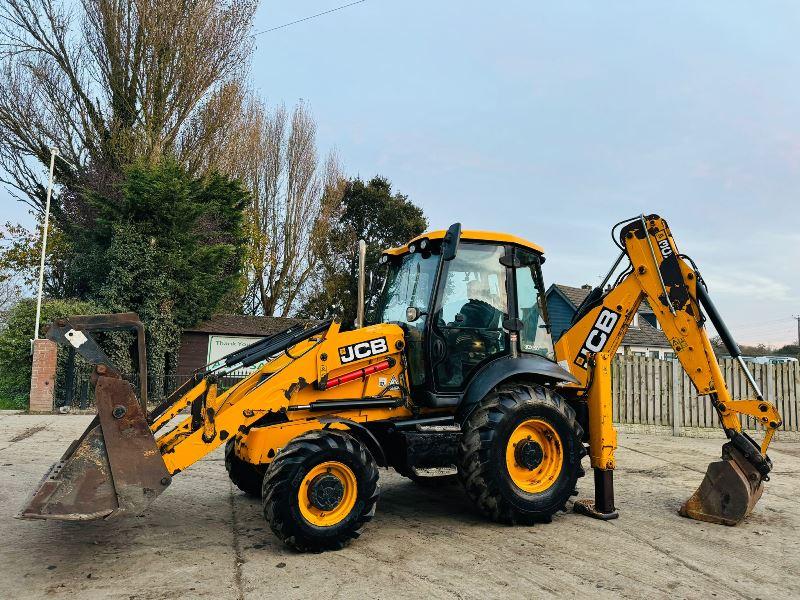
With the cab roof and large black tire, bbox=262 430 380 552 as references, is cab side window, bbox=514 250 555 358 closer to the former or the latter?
the cab roof

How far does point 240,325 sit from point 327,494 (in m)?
16.5

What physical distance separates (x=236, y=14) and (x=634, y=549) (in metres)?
20.1

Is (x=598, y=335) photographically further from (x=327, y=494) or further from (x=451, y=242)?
(x=327, y=494)

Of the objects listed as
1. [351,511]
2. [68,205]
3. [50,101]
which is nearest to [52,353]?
[68,205]

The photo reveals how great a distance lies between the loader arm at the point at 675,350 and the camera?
5.30m

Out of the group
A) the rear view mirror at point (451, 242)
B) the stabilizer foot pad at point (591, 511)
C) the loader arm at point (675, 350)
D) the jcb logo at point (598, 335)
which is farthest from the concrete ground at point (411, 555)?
the rear view mirror at point (451, 242)

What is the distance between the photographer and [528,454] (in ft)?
16.7

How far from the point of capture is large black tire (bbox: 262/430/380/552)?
13.5 feet

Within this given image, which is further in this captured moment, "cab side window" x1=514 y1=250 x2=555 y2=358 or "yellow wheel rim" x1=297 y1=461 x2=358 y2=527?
"cab side window" x1=514 y1=250 x2=555 y2=358

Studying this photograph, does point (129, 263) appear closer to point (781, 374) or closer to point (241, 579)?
point (241, 579)

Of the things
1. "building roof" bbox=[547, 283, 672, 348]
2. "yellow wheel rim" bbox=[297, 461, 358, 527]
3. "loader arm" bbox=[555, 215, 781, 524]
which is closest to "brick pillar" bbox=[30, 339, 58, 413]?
"yellow wheel rim" bbox=[297, 461, 358, 527]

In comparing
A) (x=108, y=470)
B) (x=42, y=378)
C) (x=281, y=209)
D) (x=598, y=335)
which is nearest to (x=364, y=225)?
(x=281, y=209)

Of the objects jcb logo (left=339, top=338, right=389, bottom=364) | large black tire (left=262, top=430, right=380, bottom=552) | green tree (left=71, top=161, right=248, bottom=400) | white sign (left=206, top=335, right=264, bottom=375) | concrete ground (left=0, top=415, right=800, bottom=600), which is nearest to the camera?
concrete ground (left=0, top=415, right=800, bottom=600)

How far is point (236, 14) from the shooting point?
19.5 metres
